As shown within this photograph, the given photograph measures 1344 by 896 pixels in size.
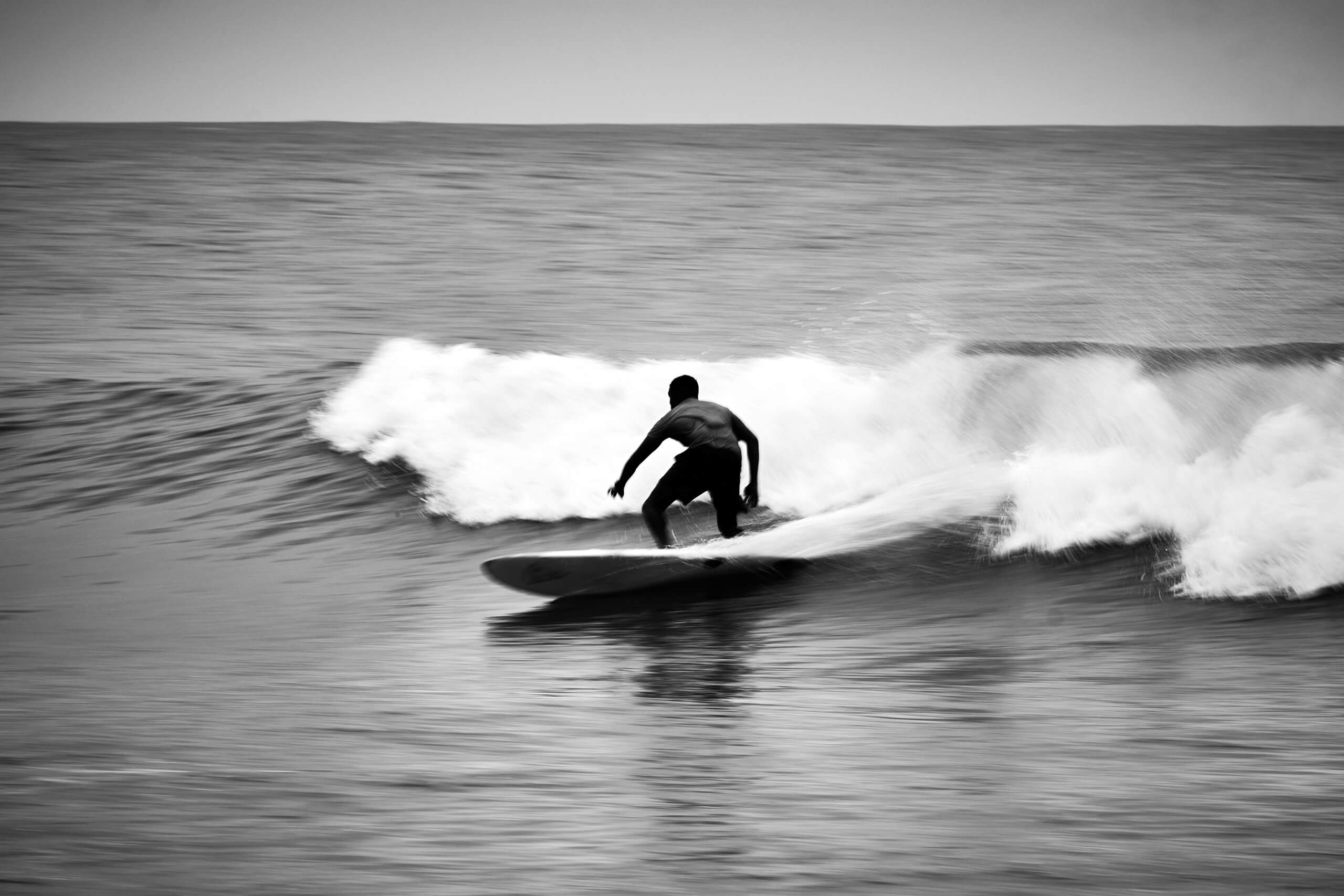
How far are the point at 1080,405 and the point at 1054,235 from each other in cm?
2351

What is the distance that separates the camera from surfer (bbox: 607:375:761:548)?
698cm

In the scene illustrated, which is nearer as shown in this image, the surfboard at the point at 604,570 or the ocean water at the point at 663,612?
the ocean water at the point at 663,612

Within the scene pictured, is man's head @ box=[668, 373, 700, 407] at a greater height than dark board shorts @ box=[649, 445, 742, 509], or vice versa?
man's head @ box=[668, 373, 700, 407]

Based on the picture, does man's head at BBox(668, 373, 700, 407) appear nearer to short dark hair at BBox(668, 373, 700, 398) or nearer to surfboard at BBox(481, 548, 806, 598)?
short dark hair at BBox(668, 373, 700, 398)

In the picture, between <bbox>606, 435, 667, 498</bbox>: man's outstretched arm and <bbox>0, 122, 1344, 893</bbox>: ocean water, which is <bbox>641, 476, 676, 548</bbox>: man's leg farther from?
<bbox>0, 122, 1344, 893</bbox>: ocean water

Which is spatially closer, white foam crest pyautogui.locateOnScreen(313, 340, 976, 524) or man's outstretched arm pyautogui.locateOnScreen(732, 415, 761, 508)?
man's outstretched arm pyautogui.locateOnScreen(732, 415, 761, 508)

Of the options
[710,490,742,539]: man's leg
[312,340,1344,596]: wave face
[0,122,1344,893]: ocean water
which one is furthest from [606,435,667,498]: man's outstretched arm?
[312,340,1344,596]: wave face

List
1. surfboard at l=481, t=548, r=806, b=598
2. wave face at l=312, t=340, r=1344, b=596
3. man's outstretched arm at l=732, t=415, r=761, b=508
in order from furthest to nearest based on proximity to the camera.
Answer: wave face at l=312, t=340, r=1344, b=596 < man's outstretched arm at l=732, t=415, r=761, b=508 < surfboard at l=481, t=548, r=806, b=598

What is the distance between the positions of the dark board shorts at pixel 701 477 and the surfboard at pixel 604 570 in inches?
13.0

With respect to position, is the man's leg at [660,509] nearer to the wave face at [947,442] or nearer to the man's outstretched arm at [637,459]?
the man's outstretched arm at [637,459]

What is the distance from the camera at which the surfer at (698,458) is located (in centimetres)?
698

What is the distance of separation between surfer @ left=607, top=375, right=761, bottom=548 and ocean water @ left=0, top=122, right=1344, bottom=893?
38 cm

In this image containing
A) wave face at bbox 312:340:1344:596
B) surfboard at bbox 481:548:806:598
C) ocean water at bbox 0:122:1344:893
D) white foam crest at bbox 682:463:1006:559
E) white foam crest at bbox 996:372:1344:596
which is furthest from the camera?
wave face at bbox 312:340:1344:596

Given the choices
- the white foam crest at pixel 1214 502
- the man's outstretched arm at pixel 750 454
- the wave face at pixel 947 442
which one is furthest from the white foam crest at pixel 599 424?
the man's outstretched arm at pixel 750 454
